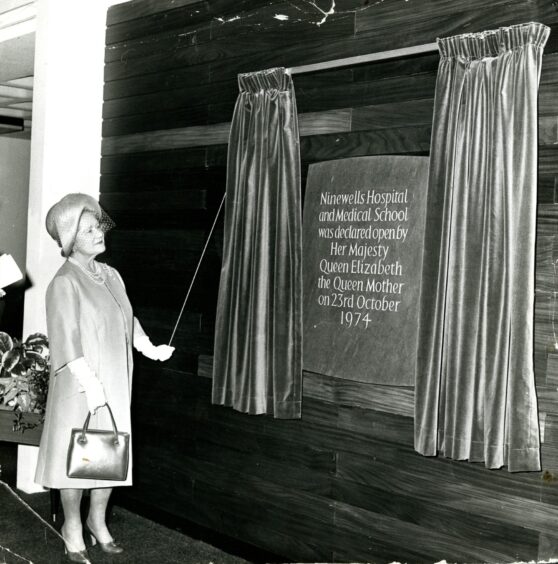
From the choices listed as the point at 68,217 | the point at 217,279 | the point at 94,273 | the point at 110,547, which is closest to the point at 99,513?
the point at 110,547

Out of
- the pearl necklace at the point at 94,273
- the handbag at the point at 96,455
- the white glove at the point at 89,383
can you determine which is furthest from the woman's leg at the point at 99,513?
the pearl necklace at the point at 94,273

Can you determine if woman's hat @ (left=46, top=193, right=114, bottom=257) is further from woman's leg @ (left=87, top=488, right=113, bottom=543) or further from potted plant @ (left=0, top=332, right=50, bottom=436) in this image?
woman's leg @ (left=87, top=488, right=113, bottom=543)

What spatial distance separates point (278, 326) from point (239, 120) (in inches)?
37.3

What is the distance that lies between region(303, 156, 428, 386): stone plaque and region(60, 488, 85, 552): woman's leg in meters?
1.13

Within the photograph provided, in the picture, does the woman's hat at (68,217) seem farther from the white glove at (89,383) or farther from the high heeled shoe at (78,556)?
the high heeled shoe at (78,556)

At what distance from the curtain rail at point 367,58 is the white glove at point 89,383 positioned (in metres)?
1.49

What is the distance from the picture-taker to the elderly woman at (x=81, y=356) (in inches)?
Answer: 140

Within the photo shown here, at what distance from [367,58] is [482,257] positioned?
95 centimetres

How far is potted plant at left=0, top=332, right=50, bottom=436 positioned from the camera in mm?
4215

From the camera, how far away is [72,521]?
370cm

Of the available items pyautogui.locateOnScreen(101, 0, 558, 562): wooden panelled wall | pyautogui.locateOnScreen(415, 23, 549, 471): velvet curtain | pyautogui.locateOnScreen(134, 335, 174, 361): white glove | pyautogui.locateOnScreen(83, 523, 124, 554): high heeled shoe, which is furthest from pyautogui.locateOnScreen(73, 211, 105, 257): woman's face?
pyautogui.locateOnScreen(415, 23, 549, 471): velvet curtain

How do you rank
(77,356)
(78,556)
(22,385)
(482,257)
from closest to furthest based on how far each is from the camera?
(482,257) < (77,356) < (78,556) < (22,385)

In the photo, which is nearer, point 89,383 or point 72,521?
point 89,383

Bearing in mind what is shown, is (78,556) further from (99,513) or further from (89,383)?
(89,383)
